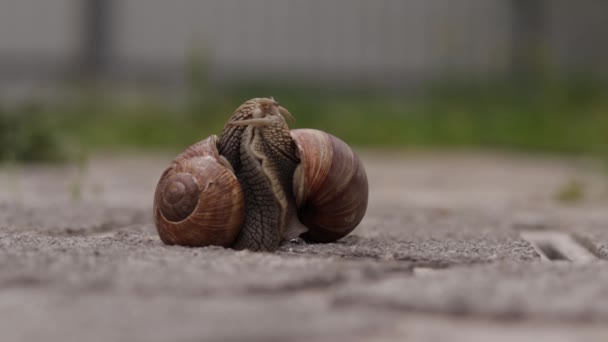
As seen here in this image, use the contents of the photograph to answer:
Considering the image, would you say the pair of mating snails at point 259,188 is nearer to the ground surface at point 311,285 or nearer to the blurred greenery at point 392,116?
the ground surface at point 311,285

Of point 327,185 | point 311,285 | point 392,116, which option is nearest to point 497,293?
point 311,285

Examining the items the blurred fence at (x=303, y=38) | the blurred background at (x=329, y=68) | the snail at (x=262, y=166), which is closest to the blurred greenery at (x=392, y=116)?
the blurred background at (x=329, y=68)

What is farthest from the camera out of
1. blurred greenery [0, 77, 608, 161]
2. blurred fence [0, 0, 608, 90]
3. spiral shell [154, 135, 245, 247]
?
blurred fence [0, 0, 608, 90]

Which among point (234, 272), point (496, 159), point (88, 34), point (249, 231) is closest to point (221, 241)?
point (249, 231)

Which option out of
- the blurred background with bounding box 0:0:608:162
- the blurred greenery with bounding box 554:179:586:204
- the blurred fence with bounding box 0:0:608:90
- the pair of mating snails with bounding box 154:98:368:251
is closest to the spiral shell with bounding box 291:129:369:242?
the pair of mating snails with bounding box 154:98:368:251

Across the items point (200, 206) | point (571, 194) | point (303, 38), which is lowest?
point (571, 194)

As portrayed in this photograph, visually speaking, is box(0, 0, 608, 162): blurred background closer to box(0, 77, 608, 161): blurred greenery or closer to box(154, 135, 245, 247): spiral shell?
box(0, 77, 608, 161): blurred greenery

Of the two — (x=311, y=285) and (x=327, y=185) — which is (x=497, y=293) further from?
(x=327, y=185)
